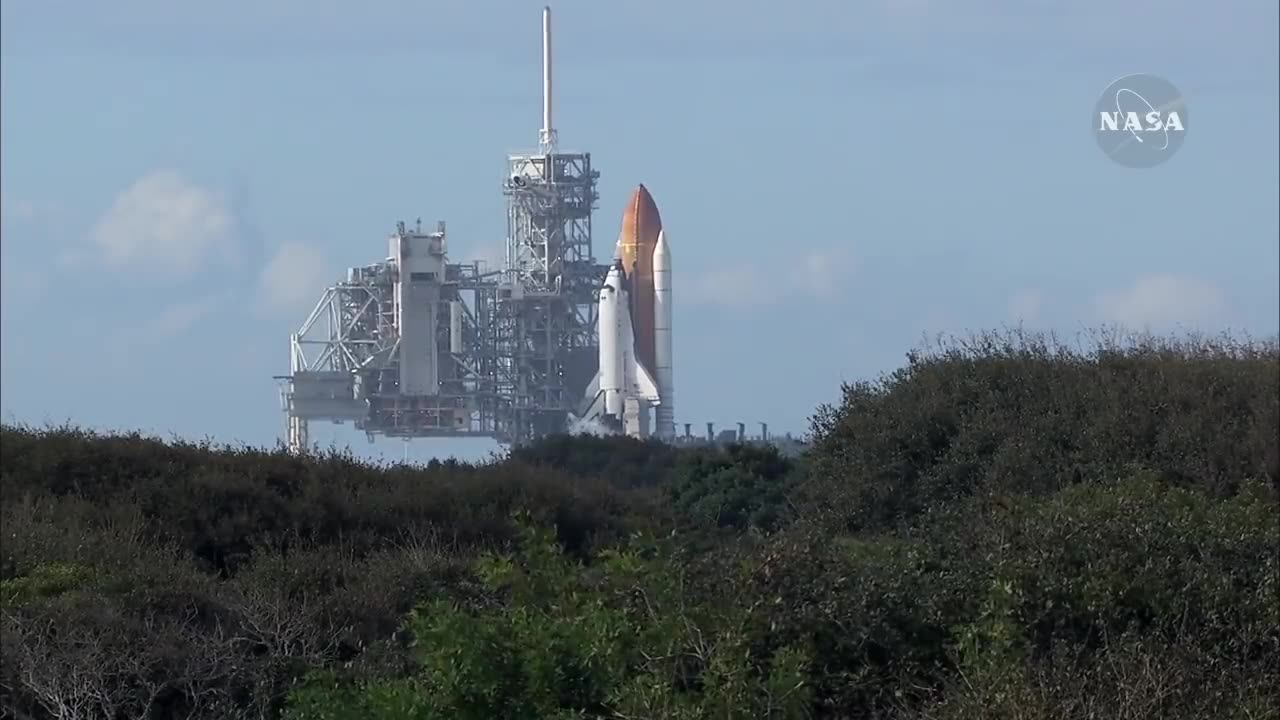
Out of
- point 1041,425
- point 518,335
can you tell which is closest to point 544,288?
point 518,335

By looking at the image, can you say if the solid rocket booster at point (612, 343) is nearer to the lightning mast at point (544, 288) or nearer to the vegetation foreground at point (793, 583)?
the lightning mast at point (544, 288)

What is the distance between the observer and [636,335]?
8131cm

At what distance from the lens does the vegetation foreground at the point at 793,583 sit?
27.1 feet

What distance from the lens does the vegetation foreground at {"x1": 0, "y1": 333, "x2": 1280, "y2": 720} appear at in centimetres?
827

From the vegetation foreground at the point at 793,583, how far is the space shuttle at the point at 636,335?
54158 mm

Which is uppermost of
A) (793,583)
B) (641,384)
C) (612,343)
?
(612,343)

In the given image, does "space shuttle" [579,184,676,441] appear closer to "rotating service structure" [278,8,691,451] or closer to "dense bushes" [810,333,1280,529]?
"rotating service structure" [278,8,691,451]

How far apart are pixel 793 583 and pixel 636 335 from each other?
7172cm

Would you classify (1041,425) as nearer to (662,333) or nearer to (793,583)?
(793,583)

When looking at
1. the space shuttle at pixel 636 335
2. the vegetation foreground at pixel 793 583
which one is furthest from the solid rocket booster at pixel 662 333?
the vegetation foreground at pixel 793 583

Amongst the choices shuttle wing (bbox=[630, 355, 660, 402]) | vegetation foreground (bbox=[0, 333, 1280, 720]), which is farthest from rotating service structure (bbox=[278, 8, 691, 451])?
vegetation foreground (bbox=[0, 333, 1280, 720])

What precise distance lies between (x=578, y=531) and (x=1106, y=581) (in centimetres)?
1554

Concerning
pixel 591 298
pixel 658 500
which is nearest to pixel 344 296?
pixel 591 298

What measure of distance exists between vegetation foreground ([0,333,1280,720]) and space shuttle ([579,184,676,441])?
54.2 m
